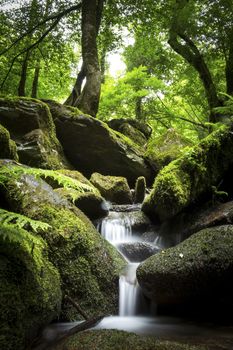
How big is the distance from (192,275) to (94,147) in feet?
21.1

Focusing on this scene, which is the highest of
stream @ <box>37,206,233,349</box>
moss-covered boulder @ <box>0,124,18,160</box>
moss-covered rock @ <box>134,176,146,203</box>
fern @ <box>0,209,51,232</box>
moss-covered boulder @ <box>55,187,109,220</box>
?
moss-covered boulder @ <box>0,124,18,160</box>

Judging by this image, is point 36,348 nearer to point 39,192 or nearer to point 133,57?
point 39,192

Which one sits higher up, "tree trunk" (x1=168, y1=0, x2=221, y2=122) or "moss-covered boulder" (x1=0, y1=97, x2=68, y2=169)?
"tree trunk" (x1=168, y1=0, x2=221, y2=122)

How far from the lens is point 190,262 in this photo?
3.83 m

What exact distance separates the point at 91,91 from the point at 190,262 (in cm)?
866

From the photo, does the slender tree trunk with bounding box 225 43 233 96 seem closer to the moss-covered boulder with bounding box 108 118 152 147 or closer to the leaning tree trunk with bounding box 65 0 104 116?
the moss-covered boulder with bounding box 108 118 152 147

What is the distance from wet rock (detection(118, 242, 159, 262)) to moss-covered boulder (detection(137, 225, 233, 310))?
1.44m

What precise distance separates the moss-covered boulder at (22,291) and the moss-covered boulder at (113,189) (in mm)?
4951

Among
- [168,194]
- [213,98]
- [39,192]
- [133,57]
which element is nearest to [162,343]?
[39,192]

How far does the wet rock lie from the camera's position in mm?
5508

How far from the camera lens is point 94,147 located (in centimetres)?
959

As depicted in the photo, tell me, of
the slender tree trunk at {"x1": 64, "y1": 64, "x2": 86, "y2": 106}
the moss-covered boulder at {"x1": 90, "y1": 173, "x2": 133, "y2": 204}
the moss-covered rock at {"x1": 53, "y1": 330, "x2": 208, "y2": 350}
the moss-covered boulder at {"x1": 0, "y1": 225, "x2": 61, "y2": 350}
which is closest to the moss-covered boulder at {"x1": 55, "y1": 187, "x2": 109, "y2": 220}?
the moss-covered boulder at {"x1": 90, "y1": 173, "x2": 133, "y2": 204}

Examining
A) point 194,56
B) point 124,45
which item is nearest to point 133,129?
point 194,56

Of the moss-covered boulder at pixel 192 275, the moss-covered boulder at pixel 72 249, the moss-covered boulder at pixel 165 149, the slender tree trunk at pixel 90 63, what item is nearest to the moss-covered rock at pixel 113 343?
the moss-covered boulder at pixel 72 249
